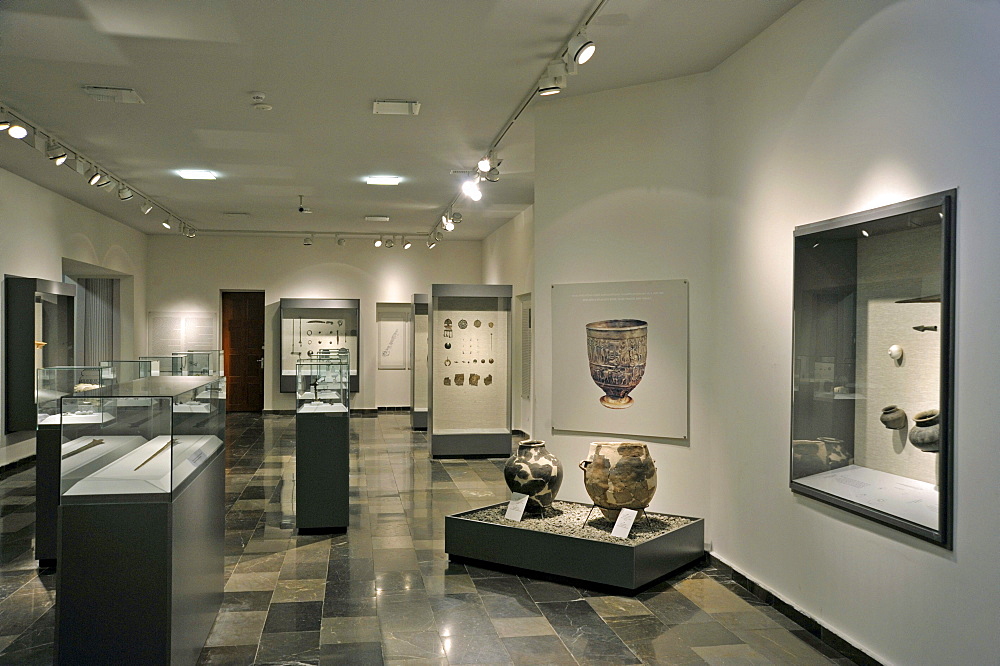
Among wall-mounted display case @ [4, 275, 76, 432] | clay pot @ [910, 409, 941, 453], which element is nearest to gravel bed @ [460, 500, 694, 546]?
clay pot @ [910, 409, 941, 453]

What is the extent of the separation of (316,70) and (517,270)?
7869 millimetres

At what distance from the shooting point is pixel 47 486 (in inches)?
221

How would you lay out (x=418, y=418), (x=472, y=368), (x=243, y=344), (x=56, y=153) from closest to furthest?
(x=56, y=153) < (x=472, y=368) < (x=418, y=418) < (x=243, y=344)

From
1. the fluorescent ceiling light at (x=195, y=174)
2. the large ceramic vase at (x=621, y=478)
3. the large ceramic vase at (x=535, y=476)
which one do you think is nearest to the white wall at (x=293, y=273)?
the fluorescent ceiling light at (x=195, y=174)

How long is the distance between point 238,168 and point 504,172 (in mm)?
3302

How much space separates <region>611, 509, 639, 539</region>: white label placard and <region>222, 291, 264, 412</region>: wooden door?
1323 centimetres

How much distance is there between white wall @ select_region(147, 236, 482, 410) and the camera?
1684 centimetres

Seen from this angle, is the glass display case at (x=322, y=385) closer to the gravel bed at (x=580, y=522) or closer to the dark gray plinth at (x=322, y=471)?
the dark gray plinth at (x=322, y=471)

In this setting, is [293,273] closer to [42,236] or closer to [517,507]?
[42,236]

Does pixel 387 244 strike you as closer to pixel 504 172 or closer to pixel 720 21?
pixel 504 172

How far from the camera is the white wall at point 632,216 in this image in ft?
20.1

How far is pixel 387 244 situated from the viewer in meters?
16.0

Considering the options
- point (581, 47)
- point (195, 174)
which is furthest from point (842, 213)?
point (195, 174)

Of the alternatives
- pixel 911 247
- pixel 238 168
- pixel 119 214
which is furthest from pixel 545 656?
pixel 119 214
